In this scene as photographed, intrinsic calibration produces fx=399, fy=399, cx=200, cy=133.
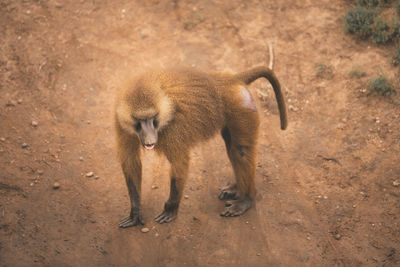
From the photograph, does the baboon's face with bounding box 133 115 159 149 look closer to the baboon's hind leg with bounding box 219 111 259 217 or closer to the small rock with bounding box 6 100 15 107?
the baboon's hind leg with bounding box 219 111 259 217

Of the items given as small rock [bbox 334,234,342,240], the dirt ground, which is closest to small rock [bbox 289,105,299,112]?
the dirt ground

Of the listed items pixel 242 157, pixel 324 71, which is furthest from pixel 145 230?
pixel 324 71

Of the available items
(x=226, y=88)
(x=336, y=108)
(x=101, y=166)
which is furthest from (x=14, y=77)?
(x=336, y=108)

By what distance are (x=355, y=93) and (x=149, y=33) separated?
409 cm

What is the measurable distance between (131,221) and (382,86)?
4.38 m

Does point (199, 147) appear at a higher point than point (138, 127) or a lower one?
lower

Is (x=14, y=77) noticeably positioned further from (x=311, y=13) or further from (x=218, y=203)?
(x=311, y=13)

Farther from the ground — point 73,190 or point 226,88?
point 226,88

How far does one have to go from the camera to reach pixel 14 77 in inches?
274

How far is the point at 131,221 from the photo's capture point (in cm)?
513

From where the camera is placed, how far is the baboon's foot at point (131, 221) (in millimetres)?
5094

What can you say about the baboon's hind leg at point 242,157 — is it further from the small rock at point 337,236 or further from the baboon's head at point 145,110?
the small rock at point 337,236

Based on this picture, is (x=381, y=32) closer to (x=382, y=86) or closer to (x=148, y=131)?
(x=382, y=86)

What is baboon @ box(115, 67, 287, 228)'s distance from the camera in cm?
412
